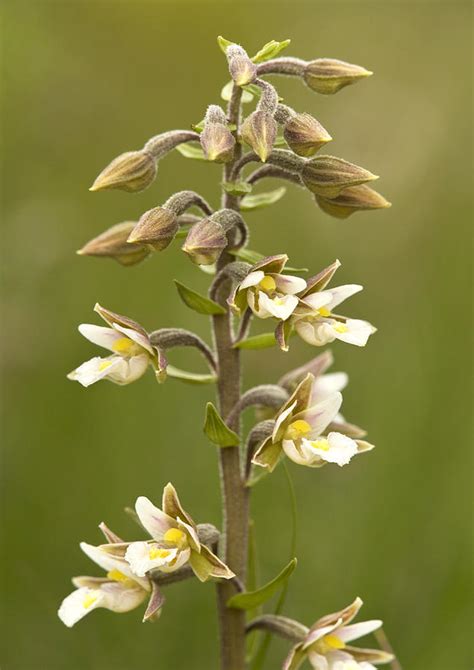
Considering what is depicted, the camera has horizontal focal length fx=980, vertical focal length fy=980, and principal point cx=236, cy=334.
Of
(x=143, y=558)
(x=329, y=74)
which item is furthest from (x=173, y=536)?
(x=329, y=74)

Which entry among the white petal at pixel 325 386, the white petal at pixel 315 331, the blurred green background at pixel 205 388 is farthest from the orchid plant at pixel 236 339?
the blurred green background at pixel 205 388

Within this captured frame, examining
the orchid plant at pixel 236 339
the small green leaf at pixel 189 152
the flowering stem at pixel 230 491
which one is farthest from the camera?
the small green leaf at pixel 189 152

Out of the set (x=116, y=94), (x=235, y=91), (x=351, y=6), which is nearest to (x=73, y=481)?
(x=235, y=91)

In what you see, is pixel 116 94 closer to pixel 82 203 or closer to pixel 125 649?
pixel 82 203

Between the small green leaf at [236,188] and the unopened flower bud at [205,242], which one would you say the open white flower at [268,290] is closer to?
the unopened flower bud at [205,242]

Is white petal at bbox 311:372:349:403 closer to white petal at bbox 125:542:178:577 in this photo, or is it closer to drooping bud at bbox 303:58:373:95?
white petal at bbox 125:542:178:577

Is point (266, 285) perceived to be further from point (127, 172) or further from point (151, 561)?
point (151, 561)
